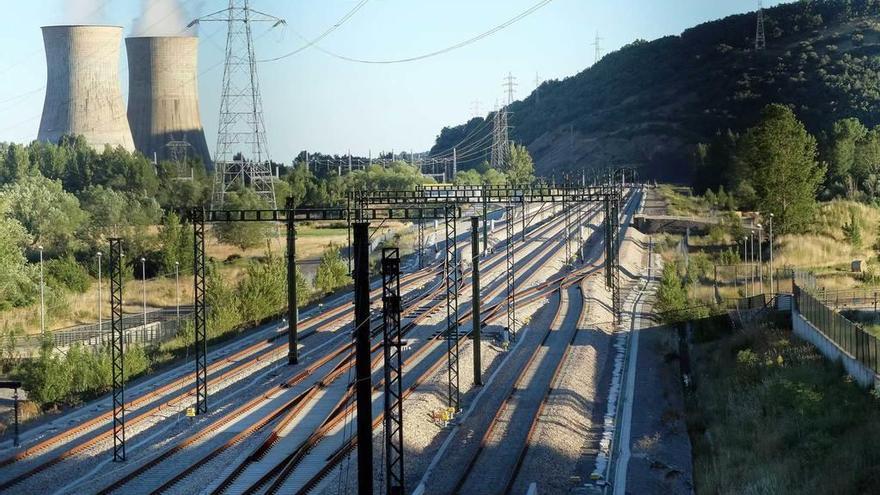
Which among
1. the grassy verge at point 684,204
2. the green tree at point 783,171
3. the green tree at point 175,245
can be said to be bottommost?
the green tree at point 175,245

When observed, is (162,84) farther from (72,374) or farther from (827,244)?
(72,374)

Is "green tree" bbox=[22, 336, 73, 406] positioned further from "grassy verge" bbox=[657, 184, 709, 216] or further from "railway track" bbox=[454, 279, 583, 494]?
"grassy verge" bbox=[657, 184, 709, 216]

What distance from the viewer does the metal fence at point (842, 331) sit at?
19422mm

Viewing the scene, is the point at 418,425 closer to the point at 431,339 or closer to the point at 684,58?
the point at 431,339

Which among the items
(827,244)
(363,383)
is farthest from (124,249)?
(363,383)

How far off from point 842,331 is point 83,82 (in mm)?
44081

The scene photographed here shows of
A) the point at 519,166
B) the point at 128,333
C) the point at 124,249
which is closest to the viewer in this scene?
the point at 128,333

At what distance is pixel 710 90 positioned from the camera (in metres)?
126

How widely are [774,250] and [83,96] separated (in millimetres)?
35049

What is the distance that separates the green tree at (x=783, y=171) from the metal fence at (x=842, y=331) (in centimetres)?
2237

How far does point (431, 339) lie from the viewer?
31.0 meters

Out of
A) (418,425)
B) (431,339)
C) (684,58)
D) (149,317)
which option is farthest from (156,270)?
(684,58)

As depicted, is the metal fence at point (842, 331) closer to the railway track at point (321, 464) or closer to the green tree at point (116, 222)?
the railway track at point (321, 464)

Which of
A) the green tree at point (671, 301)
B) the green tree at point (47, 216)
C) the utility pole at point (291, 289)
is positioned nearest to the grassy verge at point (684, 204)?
the green tree at point (671, 301)
